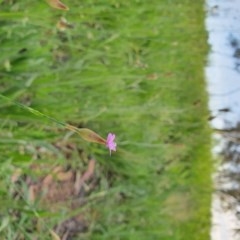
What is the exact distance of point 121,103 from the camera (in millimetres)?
2029

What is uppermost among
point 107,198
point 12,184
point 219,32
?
point 219,32

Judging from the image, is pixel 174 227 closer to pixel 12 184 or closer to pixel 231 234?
pixel 231 234

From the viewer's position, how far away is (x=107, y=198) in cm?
193

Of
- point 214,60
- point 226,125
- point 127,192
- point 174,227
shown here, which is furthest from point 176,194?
point 214,60

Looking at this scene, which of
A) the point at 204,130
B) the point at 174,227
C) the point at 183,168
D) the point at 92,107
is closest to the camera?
the point at 92,107

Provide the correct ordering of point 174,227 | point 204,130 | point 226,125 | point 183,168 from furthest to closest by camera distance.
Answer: point 226,125 < point 204,130 < point 183,168 < point 174,227

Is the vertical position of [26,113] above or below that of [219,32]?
below

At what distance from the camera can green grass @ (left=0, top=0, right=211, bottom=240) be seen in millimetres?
1569

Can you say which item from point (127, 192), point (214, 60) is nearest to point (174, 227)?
point (127, 192)

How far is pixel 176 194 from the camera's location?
2.35 meters

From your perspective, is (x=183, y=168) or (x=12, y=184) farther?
(x=183, y=168)

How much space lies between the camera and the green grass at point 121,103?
157 cm

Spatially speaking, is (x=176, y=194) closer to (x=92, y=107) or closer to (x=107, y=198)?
(x=107, y=198)

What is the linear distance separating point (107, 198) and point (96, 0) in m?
0.52
